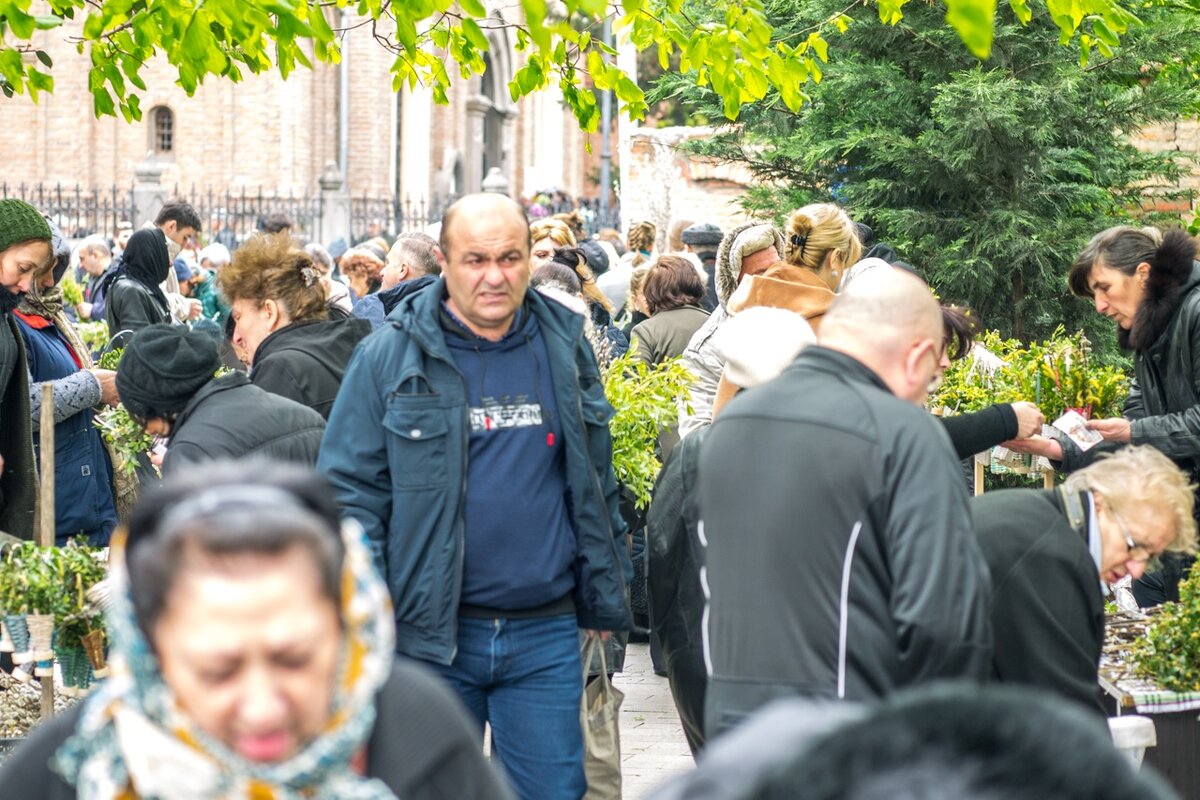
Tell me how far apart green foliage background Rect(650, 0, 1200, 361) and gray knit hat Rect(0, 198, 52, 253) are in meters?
5.02

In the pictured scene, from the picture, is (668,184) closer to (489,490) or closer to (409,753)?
(489,490)

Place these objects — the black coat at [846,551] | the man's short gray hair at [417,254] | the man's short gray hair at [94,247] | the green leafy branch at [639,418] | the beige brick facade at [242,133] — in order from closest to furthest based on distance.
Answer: the black coat at [846,551] < the green leafy branch at [639,418] < the man's short gray hair at [417,254] < the man's short gray hair at [94,247] < the beige brick facade at [242,133]

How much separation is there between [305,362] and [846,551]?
2.61m

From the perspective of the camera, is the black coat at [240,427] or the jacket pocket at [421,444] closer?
the jacket pocket at [421,444]

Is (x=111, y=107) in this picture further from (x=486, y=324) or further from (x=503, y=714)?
(x=503, y=714)

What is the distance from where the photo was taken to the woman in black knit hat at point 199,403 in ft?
15.7

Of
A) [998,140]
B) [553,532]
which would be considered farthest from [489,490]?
[998,140]

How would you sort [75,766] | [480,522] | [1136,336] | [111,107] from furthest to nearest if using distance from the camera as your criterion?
[111,107]
[1136,336]
[480,522]
[75,766]

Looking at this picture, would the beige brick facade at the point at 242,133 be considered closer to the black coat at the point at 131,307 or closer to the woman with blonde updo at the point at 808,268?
the black coat at the point at 131,307

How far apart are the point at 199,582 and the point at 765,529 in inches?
72.8

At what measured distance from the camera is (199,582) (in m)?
2.01

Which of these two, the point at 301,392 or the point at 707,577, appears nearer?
the point at 707,577

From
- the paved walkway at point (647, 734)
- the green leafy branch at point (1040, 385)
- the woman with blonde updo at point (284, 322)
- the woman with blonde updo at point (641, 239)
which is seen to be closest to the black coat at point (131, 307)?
the paved walkway at point (647, 734)

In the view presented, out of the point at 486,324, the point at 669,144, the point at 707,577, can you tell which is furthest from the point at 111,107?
the point at 669,144
